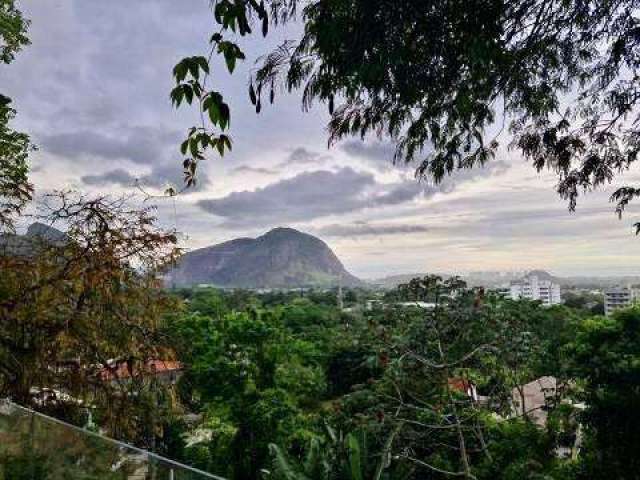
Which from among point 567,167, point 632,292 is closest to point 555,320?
point 567,167

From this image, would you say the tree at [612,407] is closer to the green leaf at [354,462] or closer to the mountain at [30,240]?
the green leaf at [354,462]

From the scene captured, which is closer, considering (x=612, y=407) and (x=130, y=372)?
(x=130, y=372)

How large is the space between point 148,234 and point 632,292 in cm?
13402

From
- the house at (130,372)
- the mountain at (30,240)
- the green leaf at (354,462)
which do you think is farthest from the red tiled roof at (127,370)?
the green leaf at (354,462)

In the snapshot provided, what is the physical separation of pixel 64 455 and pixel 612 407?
328 inches

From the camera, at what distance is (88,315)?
494cm

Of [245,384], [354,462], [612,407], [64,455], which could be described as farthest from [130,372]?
[245,384]

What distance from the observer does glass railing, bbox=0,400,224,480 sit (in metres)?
2.97

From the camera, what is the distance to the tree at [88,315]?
4.79 metres

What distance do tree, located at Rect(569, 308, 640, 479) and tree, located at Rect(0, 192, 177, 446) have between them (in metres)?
7.01

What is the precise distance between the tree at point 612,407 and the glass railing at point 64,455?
7.97 m

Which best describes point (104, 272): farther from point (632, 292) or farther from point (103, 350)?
point (632, 292)

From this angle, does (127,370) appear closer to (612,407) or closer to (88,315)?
(88,315)

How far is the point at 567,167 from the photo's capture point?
408cm
